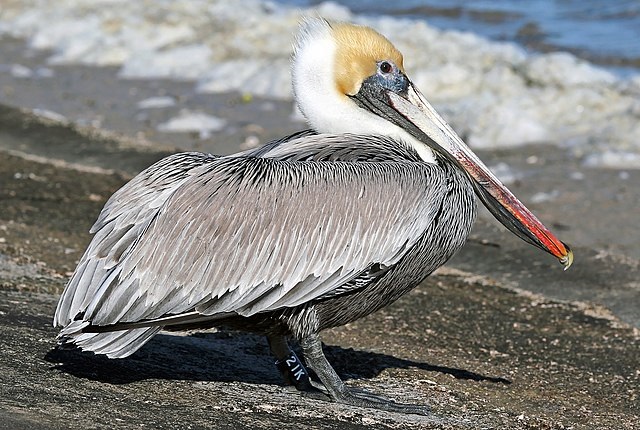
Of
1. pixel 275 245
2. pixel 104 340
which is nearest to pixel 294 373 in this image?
pixel 275 245

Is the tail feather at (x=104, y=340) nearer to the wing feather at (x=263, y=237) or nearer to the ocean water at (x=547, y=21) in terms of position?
the wing feather at (x=263, y=237)

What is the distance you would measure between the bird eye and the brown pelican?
38 centimetres

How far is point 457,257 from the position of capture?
22.9 ft

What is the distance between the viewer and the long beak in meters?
4.95

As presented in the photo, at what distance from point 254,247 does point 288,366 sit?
2.21ft

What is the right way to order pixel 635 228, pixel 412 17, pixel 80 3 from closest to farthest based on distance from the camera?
pixel 635 228 → pixel 80 3 → pixel 412 17

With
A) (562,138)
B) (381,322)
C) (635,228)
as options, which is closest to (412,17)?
(562,138)

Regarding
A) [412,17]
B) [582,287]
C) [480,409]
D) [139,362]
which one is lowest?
[139,362]

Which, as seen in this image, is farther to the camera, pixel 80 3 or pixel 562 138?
pixel 80 3

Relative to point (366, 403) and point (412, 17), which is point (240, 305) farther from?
point (412, 17)

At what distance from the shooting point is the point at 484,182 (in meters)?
4.96

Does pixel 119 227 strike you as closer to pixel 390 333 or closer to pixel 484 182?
pixel 484 182

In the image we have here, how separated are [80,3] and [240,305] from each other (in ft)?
38.3

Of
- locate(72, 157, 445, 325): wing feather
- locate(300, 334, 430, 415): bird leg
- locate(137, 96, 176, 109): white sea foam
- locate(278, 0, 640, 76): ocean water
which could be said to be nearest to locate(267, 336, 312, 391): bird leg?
locate(300, 334, 430, 415): bird leg
